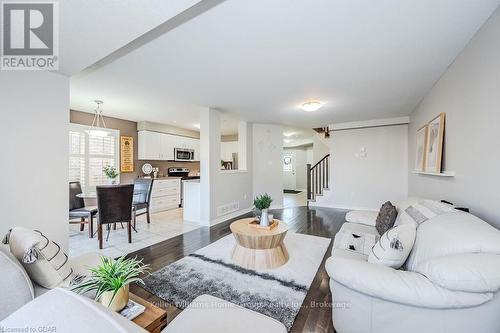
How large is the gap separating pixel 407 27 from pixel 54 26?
9.32 feet

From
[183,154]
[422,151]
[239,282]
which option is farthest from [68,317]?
[183,154]

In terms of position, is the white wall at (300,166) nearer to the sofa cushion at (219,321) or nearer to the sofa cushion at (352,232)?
the sofa cushion at (352,232)

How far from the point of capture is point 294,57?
92.0 inches

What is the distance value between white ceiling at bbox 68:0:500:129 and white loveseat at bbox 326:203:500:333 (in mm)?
1663

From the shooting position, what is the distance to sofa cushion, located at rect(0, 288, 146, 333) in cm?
49

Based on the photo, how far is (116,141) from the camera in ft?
17.8

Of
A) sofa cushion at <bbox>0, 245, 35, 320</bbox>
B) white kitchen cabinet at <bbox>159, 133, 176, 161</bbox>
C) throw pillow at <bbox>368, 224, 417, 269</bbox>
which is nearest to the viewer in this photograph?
sofa cushion at <bbox>0, 245, 35, 320</bbox>

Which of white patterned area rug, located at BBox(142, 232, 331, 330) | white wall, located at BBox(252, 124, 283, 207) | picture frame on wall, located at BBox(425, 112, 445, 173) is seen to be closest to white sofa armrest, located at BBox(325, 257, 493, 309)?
white patterned area rug, located at BBox(142, 232, 331, 330)

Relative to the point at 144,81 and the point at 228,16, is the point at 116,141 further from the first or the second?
the point at 228,16

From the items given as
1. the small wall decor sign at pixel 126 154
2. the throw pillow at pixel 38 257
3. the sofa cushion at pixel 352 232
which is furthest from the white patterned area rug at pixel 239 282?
the small wall decor sign at pixel 126 154

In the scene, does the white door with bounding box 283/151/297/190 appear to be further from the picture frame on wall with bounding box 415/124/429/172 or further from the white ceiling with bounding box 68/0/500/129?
the picture frame on wall with bounding box 415/124/429/172

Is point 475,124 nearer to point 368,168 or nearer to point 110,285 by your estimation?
point 110,285

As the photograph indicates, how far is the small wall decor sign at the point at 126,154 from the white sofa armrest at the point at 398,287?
5704mm

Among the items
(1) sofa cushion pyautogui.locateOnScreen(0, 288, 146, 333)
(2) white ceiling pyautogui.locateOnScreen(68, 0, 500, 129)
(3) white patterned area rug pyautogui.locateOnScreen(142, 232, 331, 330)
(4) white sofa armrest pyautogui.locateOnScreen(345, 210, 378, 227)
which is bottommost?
(3) white patterned area rug pyautogui.locateOnScreen(142, 232, 331, 330)
